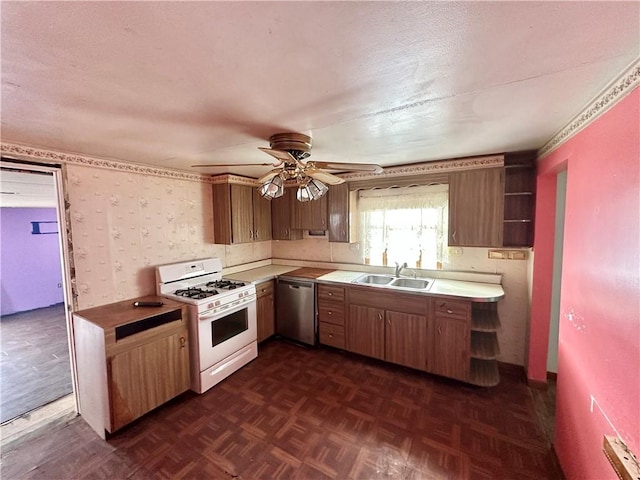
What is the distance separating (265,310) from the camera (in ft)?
11.5

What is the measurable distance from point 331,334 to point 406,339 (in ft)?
3.01

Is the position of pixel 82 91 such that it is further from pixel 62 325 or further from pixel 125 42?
pixel 62 325

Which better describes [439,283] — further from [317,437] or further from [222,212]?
[222,212]

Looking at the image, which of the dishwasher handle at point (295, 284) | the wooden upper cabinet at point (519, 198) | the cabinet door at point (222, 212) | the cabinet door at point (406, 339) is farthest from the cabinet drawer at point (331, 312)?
the wooden upper cabinet at point (519, 198)

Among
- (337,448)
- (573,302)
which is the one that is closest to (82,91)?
(337,448)

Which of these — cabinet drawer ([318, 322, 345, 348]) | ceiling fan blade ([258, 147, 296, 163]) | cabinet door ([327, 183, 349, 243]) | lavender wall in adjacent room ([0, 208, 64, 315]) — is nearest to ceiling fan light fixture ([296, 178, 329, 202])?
ceiling fan blade ([258, 147, 296, 163])

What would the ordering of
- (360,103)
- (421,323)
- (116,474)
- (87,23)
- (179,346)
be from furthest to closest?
1. (421,323)
2. (179,346)
3. (116,474)
4. (360,103)
5. (87,23)

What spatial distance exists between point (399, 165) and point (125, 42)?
9.10ft

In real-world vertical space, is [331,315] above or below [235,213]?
below

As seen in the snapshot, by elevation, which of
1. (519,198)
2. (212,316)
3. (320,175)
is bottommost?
(212,316)

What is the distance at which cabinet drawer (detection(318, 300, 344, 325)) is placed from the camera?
320cm

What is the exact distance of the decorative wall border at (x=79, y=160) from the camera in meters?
1.99

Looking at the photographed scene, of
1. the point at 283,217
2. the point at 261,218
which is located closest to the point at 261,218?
the point at 261,218

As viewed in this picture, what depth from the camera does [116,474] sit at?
1.75 metres
